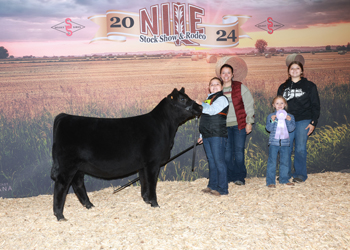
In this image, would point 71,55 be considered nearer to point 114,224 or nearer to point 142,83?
point 142,83

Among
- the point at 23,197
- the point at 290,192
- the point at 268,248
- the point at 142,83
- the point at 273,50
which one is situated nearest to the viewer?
the point at 268,248

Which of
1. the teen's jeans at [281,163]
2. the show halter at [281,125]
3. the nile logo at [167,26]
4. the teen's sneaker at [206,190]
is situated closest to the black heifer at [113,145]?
the teen's sneaker at [206,190]

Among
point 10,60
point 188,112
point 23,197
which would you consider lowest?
point 23,197

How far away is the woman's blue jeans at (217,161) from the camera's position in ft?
14.5

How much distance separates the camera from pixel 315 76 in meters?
6.19

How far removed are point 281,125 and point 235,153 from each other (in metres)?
0.91

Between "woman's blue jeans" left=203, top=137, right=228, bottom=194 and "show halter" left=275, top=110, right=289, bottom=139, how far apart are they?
1.02 m

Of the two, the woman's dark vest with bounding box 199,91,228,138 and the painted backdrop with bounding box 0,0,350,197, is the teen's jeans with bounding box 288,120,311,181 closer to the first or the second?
the painted backdrop with bounding box 0,0,350,197

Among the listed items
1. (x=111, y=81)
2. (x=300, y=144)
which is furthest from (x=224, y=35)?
(x=300, y=144)

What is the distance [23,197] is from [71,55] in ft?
8.95

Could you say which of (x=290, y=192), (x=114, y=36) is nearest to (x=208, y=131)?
(x=290, y=192)

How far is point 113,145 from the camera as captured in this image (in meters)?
3.90

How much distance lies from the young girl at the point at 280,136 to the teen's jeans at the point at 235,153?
0.47m

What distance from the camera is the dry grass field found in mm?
5258
